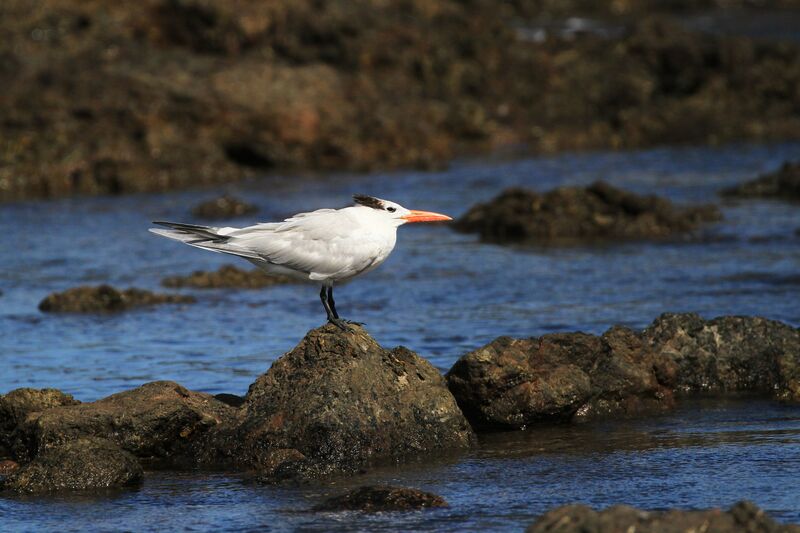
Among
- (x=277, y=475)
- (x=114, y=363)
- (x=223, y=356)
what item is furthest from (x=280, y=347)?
(x=277, y=475)

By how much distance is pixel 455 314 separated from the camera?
11.6 metres

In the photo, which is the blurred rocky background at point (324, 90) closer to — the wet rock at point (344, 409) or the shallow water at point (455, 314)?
the shallow water at point (455, 314)

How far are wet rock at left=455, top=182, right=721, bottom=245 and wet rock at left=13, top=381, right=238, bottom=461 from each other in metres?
7.78

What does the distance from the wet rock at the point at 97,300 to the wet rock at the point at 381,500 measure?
623cm

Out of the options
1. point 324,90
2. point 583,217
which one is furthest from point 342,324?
point 324,90

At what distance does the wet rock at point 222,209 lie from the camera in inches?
655

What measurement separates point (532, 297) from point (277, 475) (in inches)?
215

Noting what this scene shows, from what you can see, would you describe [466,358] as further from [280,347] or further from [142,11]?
[142,11]

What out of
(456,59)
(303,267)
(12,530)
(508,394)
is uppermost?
(456,59)

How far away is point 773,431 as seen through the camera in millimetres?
7797

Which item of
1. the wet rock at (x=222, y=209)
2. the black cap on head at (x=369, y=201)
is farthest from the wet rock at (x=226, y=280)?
the black cap on head at (x=369, y=201)

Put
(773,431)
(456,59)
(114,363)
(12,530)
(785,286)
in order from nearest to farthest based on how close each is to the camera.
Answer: (12,530), (773,431), (114,363), (785,286), (456,59)

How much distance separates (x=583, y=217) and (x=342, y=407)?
8407 mm

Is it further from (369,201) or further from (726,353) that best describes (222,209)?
(726,353)
